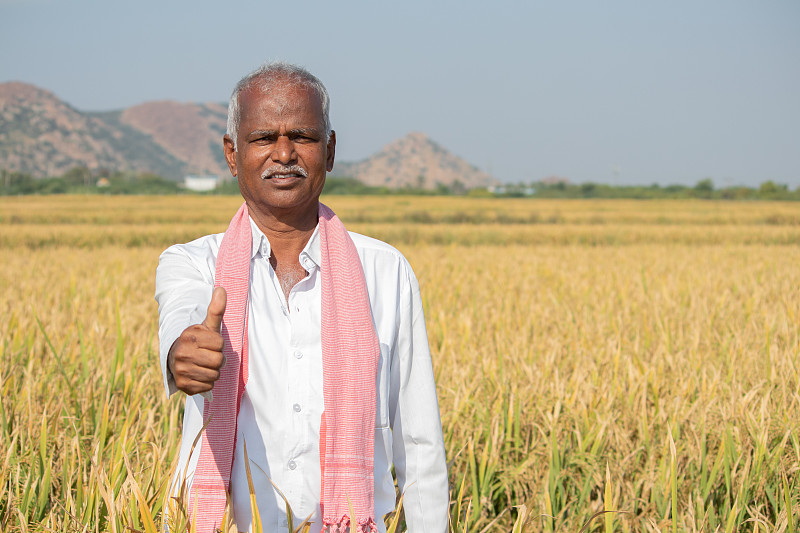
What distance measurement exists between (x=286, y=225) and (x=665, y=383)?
2.61m

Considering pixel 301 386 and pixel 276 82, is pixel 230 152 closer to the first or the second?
pixel 276 82

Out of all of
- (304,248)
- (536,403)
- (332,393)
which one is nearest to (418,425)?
(332,393)

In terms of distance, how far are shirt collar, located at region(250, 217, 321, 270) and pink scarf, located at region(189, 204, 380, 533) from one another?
0.03m

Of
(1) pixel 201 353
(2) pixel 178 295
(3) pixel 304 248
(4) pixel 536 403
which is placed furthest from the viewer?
(4) pixel 536 403

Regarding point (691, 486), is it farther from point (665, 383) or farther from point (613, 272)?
point (613, 272)

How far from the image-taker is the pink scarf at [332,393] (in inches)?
51.3

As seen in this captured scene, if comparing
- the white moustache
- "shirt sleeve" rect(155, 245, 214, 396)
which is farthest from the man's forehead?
"shirt sleeve" rect(155, 245, 214, 396)

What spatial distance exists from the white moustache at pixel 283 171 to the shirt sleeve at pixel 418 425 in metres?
0.30

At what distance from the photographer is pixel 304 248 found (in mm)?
1447

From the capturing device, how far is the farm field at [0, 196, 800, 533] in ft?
7.02

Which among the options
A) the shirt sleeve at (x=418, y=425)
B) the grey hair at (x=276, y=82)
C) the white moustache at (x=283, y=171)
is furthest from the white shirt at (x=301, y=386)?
the grey hair at (x=276, y=82)

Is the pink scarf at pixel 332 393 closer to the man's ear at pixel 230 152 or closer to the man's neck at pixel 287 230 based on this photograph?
the man's neck at pixel 287 230

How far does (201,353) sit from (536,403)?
2.25 m

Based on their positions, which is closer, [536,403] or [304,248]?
[304,248]
